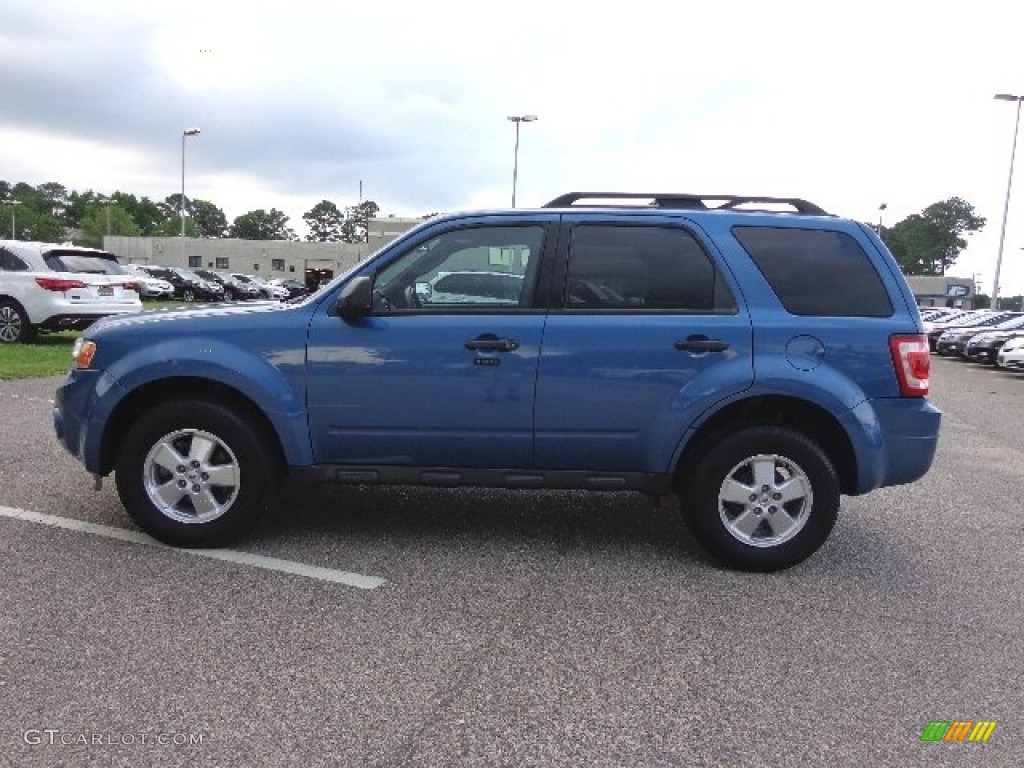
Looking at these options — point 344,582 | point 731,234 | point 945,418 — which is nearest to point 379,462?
point 344,582

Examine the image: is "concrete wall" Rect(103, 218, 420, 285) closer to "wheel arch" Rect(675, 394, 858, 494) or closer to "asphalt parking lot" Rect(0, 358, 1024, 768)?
"asphalt parking lot" Rect(0, 358, 1024, 768)

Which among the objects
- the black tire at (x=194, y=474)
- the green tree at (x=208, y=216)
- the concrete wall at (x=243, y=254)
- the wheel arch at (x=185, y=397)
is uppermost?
the green tree at (x=208, y=216)

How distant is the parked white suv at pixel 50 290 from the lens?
1283cm

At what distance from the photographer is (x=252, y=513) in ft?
14.0

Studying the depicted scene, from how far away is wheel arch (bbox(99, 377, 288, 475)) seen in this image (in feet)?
14.1

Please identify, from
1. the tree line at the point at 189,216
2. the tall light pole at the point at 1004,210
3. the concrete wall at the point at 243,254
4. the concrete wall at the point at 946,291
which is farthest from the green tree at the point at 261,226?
the tall light pole at the point at 1004,210

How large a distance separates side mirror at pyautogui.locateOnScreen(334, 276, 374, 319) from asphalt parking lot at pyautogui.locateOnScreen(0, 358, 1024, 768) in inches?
49.7

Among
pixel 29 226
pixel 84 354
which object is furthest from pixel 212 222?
pixel 84 354

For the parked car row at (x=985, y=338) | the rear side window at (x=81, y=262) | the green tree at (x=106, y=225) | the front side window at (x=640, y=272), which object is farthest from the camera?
the green tree at (x=106, y=225)

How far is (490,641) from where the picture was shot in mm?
3342

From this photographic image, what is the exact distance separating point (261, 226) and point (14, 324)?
486 ft

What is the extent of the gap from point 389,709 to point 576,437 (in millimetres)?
1747

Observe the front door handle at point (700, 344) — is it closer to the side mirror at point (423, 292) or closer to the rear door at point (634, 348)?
the rear door at point (634, 348)

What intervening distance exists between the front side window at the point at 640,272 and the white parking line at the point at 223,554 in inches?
67.1
